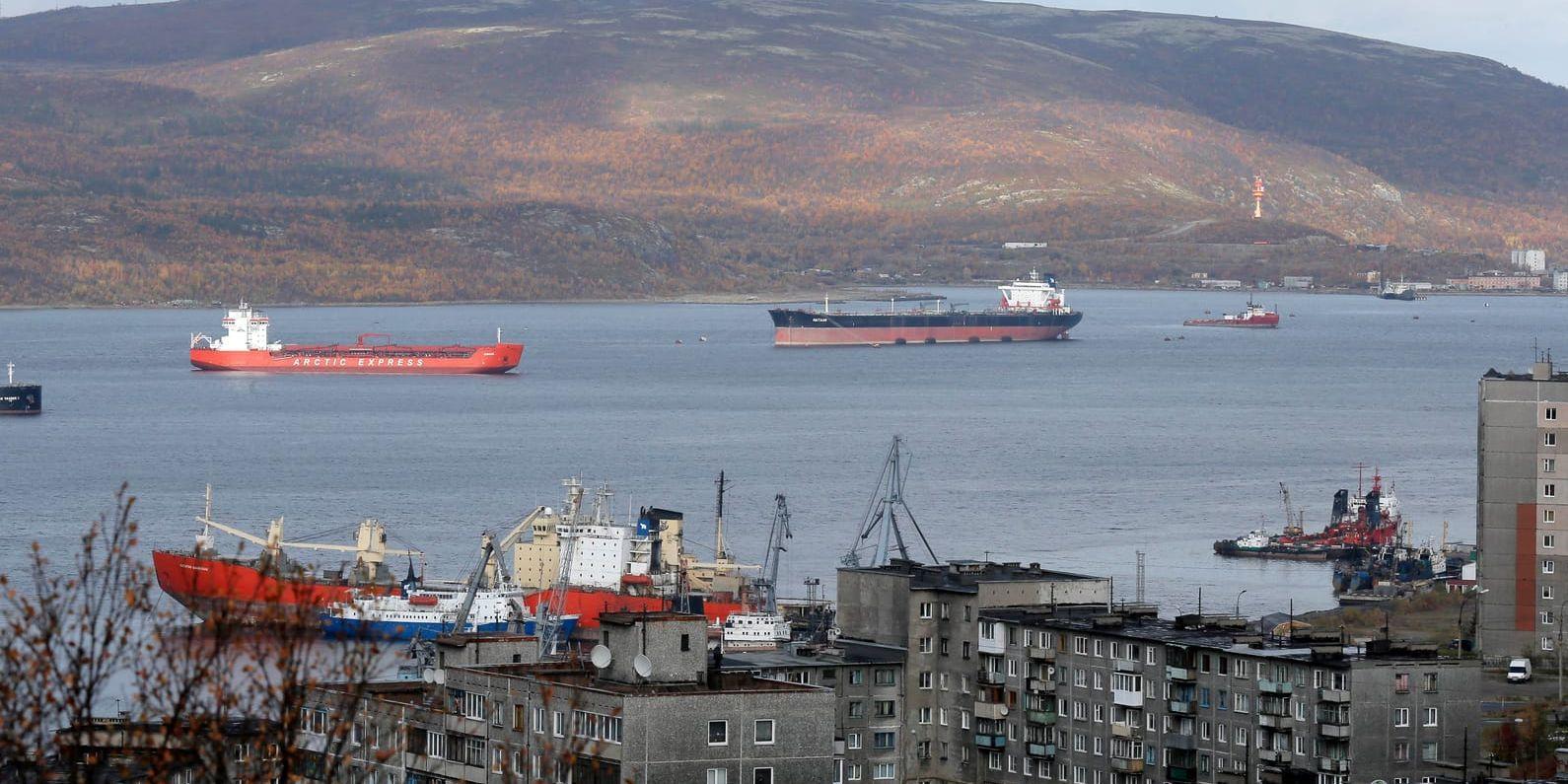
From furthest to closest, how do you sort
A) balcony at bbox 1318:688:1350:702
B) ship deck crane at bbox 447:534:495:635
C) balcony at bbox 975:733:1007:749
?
ship deck crane at bbox 447:534:495:635, balcony at bbox 975:733:1007:749, balcony at bbox 1318:688:1350:702

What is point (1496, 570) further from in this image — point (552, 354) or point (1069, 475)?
point (552, 354)

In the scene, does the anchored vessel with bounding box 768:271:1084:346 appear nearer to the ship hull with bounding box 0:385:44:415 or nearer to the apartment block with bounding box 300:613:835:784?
the ship hull with bounding box 0:385:44:415

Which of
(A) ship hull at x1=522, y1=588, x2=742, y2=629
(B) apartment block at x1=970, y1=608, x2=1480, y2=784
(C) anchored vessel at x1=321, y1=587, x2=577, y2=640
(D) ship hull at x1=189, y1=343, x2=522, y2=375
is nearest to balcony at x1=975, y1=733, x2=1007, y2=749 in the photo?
(B) apartment block at x1=970, y1=608, x2=1480, y2=784

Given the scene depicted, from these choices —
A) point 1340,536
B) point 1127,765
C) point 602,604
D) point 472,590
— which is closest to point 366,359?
point 1340,536

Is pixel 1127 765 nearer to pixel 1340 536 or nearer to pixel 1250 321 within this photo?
pixel 1340 536

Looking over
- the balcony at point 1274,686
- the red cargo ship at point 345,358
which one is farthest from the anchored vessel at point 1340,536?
the red cargo ship at point 345,358
